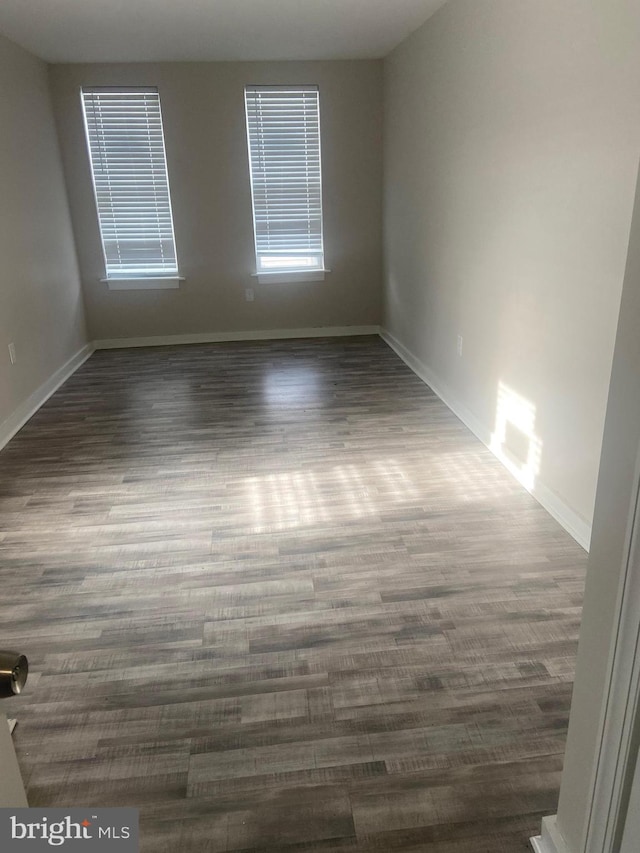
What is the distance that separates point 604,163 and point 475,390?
1650 millimetres

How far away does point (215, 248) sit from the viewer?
5.73 m

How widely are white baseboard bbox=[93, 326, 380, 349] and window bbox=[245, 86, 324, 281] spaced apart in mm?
524

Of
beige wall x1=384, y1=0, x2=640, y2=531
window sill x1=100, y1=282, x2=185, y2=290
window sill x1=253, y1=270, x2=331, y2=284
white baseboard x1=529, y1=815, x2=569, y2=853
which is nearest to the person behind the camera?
white baseboard x1=529, y1=815, x2=569, y2=853

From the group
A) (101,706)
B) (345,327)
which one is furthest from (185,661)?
(345,327)

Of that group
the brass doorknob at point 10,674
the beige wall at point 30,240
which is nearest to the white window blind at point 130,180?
the beige wall at point 30,240

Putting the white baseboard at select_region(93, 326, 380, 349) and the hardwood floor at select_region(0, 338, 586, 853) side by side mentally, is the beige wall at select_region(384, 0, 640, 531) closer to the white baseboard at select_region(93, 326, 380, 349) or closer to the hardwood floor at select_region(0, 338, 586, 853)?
the hardwood floor at select_region(0, 338, 586, 853)

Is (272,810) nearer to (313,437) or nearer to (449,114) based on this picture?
(313,437)

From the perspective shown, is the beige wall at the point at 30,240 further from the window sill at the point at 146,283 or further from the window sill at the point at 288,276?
the window sill at the point at 288,276

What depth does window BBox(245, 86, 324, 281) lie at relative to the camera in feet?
17.7

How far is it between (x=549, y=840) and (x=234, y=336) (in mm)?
5203

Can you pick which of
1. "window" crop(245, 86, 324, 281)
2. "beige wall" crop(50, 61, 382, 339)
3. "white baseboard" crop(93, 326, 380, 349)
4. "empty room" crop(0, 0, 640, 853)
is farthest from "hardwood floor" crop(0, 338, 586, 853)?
"window" crop(245, 86, 324, 281)
